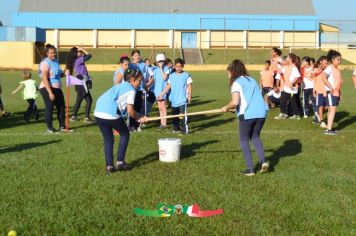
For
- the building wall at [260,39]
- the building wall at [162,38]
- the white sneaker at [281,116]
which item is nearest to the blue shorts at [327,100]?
the white sneaker at [281,116]

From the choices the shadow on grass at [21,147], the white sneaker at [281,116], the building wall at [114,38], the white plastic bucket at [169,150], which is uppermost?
the building wall at [114,38]

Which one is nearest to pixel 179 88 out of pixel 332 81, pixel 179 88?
pixel 179 88

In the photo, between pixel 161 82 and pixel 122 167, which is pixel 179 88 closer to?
pixel 161 82

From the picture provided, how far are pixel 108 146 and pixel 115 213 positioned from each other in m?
2.15

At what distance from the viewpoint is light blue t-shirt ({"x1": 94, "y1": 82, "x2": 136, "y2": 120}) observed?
24.0ft

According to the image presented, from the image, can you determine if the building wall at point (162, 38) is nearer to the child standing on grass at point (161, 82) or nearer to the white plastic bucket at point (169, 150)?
the child standing on grass at point (161, 82)

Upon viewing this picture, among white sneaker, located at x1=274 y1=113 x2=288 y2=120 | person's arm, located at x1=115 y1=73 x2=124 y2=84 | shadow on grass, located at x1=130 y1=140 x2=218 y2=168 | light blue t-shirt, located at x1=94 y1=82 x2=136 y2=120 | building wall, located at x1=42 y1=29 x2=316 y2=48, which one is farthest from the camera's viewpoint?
building wall, located at x1=42 y1=29 x2=316 y2=48

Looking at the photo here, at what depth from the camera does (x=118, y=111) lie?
755 cm

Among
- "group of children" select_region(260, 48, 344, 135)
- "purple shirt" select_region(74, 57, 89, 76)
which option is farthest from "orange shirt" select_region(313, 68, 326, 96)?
"purple shirt" select_region(74, 57, 89, 76)

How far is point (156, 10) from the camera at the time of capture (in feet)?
229

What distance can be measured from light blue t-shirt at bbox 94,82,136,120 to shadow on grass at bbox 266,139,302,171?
2.41 metres

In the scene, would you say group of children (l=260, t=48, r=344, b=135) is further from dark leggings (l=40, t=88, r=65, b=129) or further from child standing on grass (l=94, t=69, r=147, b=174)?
dark leggings (l=40, t=88, r=65, b=129)

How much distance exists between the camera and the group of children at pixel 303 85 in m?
11.4

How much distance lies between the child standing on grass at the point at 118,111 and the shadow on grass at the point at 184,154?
555mm
